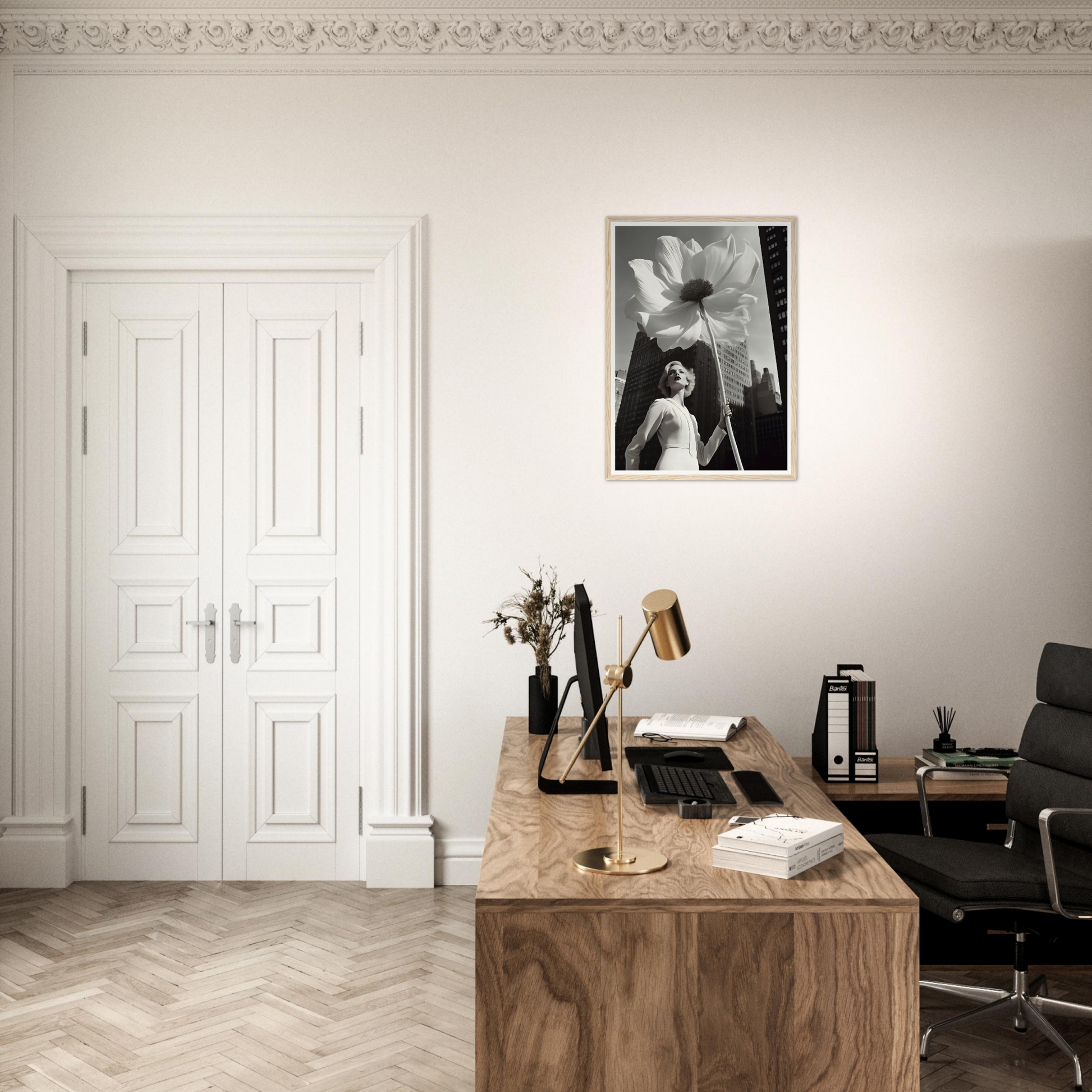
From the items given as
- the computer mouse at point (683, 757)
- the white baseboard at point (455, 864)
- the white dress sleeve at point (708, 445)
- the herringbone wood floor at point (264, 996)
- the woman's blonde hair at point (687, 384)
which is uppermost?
the woman's blonde hair at point (687, 384)

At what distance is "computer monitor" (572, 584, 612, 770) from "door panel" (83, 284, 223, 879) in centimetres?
202

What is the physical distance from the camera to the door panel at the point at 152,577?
3.94 m

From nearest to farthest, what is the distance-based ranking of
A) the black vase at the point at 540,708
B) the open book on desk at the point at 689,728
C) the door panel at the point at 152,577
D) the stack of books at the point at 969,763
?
the open book on desk at the point at 689,728, the black vase at the point at 540,708, the stack of books at the point at 969,763, the door panel at the point at 152,577

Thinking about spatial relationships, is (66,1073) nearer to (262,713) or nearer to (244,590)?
(262,713)

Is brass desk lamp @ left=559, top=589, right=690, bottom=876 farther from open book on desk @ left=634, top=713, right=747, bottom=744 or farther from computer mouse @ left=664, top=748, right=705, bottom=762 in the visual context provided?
open book on desk @ left=634, top=713, right=747, bottom=744

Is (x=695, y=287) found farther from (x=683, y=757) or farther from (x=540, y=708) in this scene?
(x=683, y=757)

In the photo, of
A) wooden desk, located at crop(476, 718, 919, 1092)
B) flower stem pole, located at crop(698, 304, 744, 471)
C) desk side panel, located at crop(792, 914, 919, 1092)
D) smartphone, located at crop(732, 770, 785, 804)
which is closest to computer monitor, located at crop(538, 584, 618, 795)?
smartphone, located at crop(732, 770, 785, 804)

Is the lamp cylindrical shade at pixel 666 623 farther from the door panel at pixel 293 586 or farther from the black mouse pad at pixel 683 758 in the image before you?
the door panel at pixel 293 586

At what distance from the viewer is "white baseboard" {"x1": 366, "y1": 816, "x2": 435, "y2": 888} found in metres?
3.86

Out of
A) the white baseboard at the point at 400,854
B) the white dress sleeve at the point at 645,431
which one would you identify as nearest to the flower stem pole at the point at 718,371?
the white dress sleeve at the point at 645,431

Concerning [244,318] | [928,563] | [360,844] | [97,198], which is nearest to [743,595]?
[928,563]

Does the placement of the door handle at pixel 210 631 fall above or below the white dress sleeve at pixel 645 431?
below

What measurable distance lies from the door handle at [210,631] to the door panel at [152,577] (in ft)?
0.09

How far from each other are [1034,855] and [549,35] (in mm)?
3428
